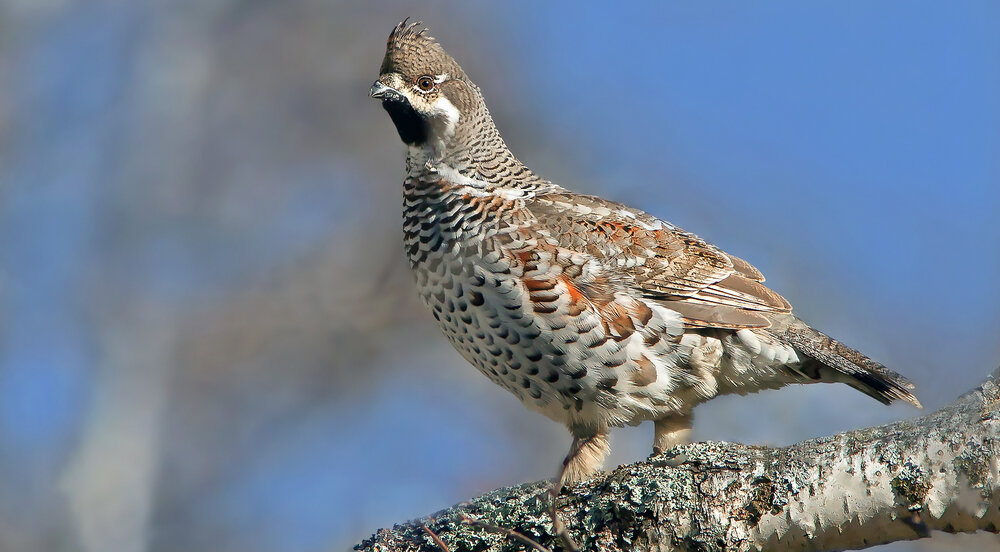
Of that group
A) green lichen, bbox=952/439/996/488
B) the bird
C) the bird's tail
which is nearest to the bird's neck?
the bird

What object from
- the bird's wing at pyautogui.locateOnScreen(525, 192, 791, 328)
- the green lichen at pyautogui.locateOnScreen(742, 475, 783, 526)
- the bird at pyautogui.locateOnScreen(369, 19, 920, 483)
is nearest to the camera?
the green lichen at pyautogui.locateOnScreen(742, 475, 783, 526)

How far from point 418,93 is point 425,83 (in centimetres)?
8

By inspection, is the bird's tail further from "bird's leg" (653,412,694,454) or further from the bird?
"bird's leg" (653,412,694,454)

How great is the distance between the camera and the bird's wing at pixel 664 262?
4844 mm

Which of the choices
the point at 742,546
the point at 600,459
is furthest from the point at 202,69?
the point at 742,546

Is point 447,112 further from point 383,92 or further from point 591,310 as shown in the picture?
point 591,310

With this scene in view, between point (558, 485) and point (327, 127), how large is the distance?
22.4ft

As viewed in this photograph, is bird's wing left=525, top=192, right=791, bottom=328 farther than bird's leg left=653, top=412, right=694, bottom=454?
No

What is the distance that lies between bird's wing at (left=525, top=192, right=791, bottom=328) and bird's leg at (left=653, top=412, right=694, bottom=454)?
569 mm

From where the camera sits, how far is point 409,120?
5352 mm

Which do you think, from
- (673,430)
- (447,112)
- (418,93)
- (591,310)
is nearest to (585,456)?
(673,430)

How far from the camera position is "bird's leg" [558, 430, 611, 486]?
4574 millimetres

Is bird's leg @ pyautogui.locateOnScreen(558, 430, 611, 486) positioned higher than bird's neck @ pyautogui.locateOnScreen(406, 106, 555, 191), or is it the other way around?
bird's neck @ pyautogui.locateOnScreen(406, 106, 555, 191)

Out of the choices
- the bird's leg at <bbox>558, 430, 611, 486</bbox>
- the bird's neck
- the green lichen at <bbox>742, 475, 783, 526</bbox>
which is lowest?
the green lichen at <bbox>742, 475, 783, 526</bbox>
